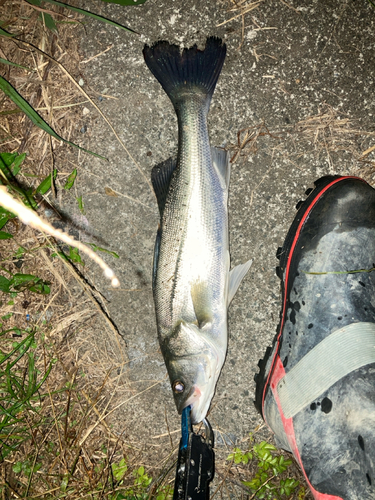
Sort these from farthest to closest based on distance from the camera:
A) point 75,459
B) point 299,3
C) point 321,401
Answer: point 75,459 < point 299,3 < point 321,401

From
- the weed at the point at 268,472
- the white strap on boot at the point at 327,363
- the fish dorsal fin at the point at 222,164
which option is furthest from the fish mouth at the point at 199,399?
the fish dorsal fin at the point at 222,164

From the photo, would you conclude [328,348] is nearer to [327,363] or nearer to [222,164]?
[327,363]

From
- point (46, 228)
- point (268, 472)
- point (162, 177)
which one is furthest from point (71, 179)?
point (268, 472)

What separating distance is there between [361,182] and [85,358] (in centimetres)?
265

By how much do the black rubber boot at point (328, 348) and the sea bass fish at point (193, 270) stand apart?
500mm

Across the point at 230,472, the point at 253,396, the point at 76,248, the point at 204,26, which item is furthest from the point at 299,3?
the point at 230,472

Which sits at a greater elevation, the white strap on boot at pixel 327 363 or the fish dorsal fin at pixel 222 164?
the fish dorsal fin at pixel 222 164

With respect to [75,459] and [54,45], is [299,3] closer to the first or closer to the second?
[54,45]

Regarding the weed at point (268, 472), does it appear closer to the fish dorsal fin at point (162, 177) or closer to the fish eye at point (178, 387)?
the fish eye at point (178, 387)

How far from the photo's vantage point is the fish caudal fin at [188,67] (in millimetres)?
2562

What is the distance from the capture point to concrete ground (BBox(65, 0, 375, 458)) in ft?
8.89

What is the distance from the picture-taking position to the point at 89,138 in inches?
118

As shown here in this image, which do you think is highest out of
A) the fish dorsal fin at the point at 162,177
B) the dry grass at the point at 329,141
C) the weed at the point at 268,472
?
the fish dorsal fin at the point at 162,177

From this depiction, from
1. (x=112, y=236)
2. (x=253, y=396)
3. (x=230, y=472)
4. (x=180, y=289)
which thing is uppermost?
(x=112, y=236)
